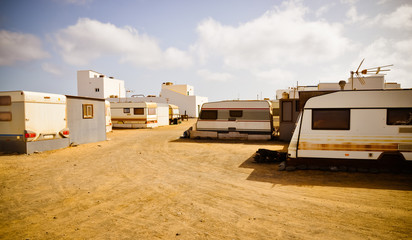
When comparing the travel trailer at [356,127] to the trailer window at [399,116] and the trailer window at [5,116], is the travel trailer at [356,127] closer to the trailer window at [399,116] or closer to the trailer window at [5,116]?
the trailer window at [399,116]

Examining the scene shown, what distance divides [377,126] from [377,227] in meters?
4.63

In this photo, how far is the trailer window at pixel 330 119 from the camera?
819cm

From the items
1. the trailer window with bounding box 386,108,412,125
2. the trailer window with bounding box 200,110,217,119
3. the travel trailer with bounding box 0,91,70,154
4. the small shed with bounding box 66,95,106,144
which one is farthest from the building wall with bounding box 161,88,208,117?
the trailer window with bounding box 386,108,412,125

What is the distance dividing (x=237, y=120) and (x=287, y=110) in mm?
3424

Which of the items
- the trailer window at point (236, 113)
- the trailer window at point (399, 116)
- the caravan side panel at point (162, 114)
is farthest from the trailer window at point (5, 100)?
the caravan side panel at point (162, 114)

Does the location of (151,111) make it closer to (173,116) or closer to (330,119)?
(173,116)

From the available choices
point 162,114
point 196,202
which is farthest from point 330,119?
point 162,114

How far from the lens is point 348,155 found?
8078mm

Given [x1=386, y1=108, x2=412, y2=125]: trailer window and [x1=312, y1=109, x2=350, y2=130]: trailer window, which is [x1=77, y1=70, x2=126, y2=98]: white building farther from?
[x1=386, y1=108, x2=412, y2=125]: trailer window

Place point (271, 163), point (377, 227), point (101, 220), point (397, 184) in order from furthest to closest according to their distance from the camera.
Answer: point (271, 163) < point (397, 184) < point (101, 220) < point (377, 227)

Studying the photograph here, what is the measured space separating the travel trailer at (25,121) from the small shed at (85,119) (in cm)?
146

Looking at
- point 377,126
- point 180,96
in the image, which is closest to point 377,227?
point 377,126

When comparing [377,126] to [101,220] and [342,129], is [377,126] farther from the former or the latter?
[101,220]

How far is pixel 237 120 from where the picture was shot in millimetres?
16688
